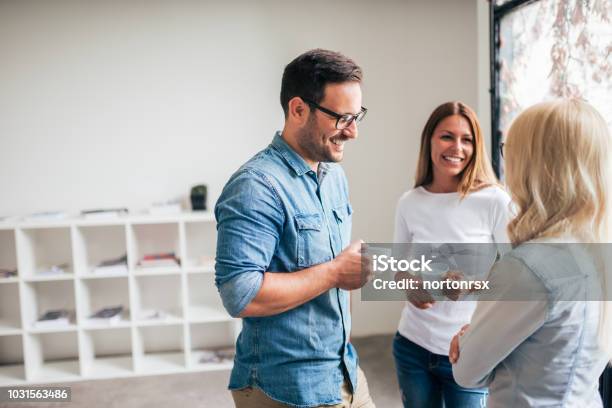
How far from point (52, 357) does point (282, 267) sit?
10.4 feet

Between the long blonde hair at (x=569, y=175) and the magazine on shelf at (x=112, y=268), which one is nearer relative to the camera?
the long blonde hair at (x=569, y=175)

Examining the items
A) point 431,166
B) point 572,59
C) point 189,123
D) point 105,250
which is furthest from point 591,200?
point 105,250

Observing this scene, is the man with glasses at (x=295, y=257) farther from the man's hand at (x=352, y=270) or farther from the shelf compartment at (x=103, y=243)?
the shelf compartment at (x=103, y=243)

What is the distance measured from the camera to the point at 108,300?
Result: 3.71m

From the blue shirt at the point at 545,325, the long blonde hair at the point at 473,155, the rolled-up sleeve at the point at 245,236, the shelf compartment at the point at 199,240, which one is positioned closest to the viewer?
the blue shirt at the point at 545,325

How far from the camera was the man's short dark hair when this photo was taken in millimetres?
1317

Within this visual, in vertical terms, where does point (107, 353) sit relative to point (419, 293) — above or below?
below

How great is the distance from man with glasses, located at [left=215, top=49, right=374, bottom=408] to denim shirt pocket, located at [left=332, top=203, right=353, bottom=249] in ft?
0.10

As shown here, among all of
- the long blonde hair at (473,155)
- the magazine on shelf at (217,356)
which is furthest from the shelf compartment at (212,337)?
the long blonde hair at (473,155)

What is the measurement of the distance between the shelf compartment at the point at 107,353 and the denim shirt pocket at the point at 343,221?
8.34 ft

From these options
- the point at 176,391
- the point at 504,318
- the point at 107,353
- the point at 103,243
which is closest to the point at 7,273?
the point at 103,243

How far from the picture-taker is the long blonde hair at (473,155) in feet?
5.92

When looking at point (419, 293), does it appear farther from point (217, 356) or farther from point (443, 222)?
point (217, 356)

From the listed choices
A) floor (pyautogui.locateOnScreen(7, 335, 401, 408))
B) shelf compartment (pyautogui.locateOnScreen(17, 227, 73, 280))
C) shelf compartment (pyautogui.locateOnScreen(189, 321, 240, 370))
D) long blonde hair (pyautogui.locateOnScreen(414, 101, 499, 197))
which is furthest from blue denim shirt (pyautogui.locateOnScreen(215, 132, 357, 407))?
shelf compartment (pyautogui.locateOnScreen(17, 227, 73, 280))
